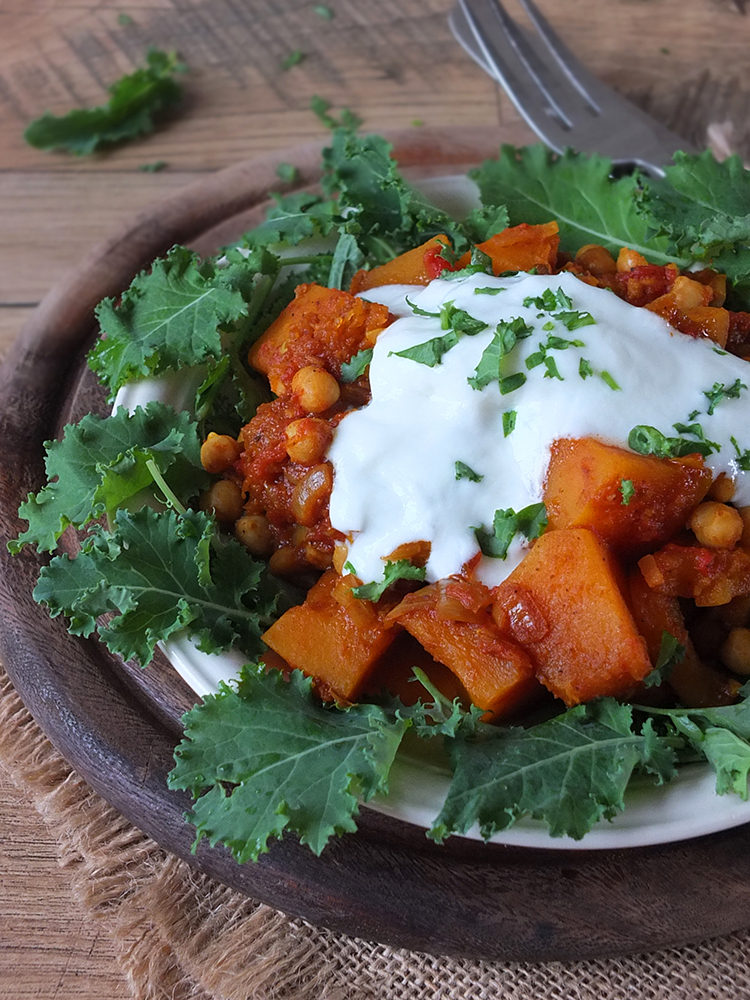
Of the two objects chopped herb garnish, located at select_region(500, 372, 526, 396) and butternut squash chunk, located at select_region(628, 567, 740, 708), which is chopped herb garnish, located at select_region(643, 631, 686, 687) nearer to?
butternut squash chunk, located at select_region(628, 567, 740, 708)

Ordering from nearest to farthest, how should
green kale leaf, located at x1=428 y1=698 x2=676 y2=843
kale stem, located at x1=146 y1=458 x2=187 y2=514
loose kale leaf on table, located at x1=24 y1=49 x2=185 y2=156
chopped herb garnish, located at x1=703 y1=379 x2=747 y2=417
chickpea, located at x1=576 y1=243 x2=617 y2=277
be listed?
1. green kale leaf, located at x1=428 y1=698 x2=676 y2=843
2. chopped herb garnish, located at x1=703 y1=379 x2=747 y2=417
3. kale stem, located at x1=146 y1=458 x2=187 y2=514
4. chickpea, located at x1=576 y1=243 x2=617 y2=277
5. loose kale leaf on table, located at x1=24 y1=49 x2=185 y2=156

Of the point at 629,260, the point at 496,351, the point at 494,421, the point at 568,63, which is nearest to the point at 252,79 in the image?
the point at 568,63

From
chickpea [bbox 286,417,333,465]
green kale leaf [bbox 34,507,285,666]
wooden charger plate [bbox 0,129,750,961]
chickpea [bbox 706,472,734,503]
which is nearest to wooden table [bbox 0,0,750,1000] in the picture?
wooden charger plate [bbox 0,129,750,961]

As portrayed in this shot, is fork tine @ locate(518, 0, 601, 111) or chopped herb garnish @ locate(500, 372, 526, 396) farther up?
chopped herb garnish @ locate(500, 372, 526, 396)

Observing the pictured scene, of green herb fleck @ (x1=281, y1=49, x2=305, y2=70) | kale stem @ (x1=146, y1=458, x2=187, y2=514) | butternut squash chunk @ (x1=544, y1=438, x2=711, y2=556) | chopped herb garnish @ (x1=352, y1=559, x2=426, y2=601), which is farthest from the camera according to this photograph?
green herb fleck @ (x1=281, y1=49, x2=305, y2=70)

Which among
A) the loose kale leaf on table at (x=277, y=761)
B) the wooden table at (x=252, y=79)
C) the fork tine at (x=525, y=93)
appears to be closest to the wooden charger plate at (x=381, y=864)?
the loose kale leaf on table at (x=277, y=761)

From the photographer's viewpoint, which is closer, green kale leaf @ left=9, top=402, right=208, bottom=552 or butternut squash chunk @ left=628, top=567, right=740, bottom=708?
butternut squash chunk @ left=628, top=567, right=740, bottom=708

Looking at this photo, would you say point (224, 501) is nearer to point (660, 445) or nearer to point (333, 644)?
point (333, 644)
